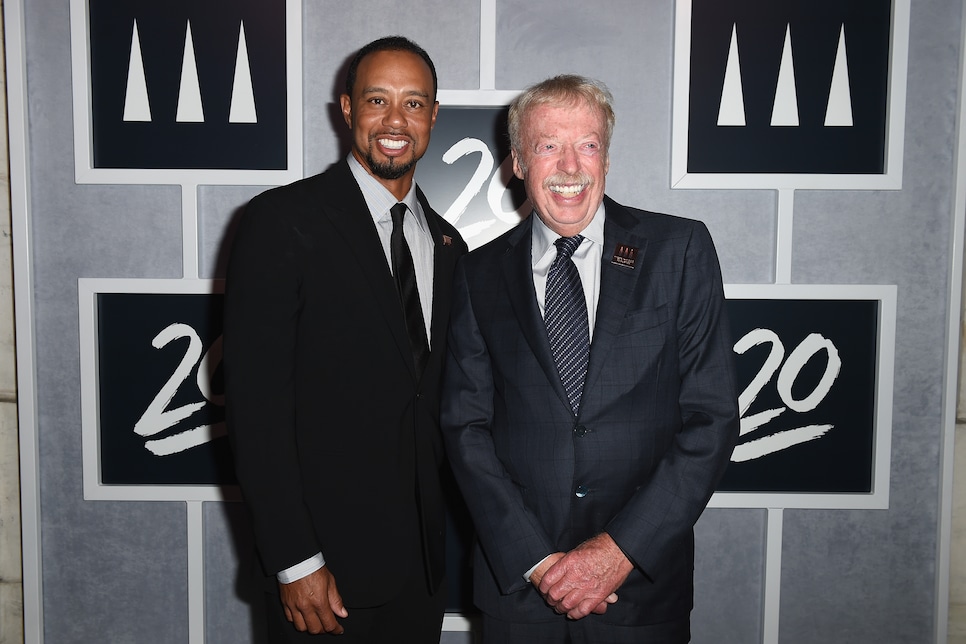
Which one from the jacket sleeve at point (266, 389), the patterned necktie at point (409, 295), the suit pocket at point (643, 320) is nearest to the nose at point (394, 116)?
the patterned necktie at point (409, 295)

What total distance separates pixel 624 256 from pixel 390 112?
0.69 meters

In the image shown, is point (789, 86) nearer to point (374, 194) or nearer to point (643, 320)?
point (643, 320)

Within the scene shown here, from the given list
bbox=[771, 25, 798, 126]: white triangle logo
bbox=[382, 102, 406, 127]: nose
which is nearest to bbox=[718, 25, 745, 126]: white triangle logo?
bbox=[771, 25, 798, 126]: white triangle logo

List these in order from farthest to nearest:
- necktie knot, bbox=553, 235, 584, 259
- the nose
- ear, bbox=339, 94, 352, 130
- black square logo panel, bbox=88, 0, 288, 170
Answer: black square logo panel, bbox=88, 0, 288, 170
ear, bbox=339, 94, 352, 130
the nose
necktie knot, bbox=553, 235, 584, 259

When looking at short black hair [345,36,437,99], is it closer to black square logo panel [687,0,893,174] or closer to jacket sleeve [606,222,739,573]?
jacket sleeve [606,222,739,573]

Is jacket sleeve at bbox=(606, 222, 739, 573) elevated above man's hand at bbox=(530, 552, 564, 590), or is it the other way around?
jacket sleeve at bbox=(606, 222, 739, 573)

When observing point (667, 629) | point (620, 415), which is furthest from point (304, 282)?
point (667, 629)

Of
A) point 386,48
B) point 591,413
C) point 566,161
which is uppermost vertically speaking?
point 386,48

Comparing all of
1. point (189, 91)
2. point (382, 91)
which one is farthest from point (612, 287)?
point (189, 91)

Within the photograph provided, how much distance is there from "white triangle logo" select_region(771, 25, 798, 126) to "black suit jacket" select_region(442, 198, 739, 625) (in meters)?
1.04

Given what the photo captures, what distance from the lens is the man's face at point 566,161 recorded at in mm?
1559

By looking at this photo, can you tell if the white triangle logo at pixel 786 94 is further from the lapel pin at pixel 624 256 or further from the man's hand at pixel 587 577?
the man's hand at pixel 587 577

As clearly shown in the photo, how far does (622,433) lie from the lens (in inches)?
59.4

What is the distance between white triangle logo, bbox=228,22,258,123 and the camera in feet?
7.65
